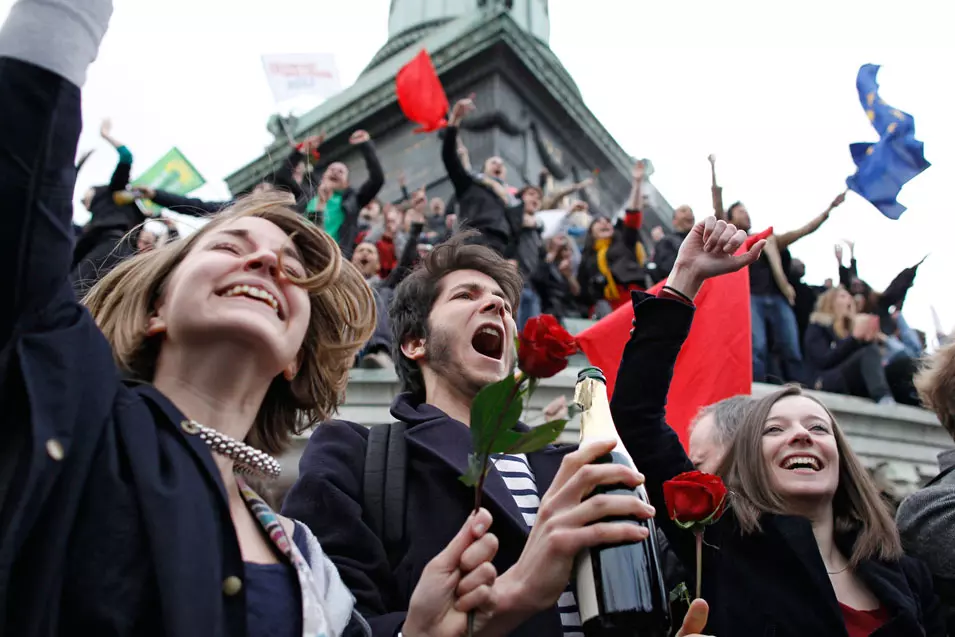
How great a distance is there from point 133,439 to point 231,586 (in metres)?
0.31

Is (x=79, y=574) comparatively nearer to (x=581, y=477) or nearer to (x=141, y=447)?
(x=141, y=447)

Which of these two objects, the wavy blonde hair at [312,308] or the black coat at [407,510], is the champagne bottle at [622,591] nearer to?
the black coat at [407,510]

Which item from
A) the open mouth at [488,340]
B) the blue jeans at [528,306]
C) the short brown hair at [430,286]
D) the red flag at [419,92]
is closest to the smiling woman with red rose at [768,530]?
the open mouth at [488,340]

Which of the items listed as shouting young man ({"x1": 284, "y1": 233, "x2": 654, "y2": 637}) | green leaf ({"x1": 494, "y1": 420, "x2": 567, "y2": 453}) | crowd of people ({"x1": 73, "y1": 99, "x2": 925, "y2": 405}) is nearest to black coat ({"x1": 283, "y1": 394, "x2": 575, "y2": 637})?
shouting young man ({"x1": 284, "y1": 233, "x2": 654, "y2": 637})

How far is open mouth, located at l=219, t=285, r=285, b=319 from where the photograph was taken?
2.10 m

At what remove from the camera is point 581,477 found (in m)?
1.86

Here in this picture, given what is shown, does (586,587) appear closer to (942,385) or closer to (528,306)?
(942,385)

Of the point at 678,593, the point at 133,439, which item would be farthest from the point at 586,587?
the point at 133,439

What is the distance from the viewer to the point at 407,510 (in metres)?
2.51

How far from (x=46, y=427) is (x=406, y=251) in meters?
7.49

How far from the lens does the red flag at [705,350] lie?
4785mm

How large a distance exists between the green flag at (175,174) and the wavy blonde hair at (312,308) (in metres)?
11.7

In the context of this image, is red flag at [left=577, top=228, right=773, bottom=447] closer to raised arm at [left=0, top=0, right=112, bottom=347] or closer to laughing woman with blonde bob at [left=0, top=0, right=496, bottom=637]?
laughing woman with blonde bob at [left=0, top=0, right=496, bottom=637]

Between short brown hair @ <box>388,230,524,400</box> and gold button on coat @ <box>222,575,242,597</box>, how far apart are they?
155 cm
